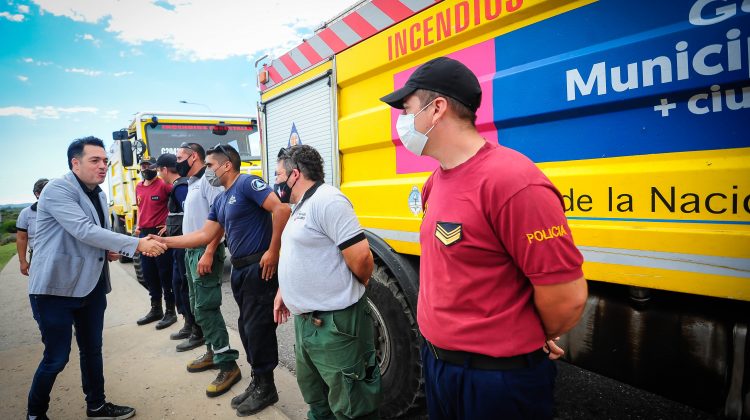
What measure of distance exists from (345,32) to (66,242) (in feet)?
7.96

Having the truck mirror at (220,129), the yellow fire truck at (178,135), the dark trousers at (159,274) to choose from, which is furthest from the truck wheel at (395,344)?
the truck mirror at (220,129)

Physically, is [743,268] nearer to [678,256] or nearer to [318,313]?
[678,256]

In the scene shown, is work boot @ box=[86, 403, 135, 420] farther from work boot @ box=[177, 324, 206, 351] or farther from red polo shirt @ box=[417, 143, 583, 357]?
red polo shirt @ box=[417, 143, 583, 357]

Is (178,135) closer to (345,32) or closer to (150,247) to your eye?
(150,247)

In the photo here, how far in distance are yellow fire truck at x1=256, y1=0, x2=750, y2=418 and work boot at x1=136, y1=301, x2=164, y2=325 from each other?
429 centimetres

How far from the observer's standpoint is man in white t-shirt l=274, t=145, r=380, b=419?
203 cm

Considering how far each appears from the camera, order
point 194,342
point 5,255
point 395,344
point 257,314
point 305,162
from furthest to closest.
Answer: point 5,255
point 194,342
point 257,314
point 395,344
point 305,162

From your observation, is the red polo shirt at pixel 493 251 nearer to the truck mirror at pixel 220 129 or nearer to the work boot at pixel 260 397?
the work boot at pixel 260 397

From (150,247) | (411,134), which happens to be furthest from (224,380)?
(411,134)

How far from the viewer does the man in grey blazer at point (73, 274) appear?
261 cm

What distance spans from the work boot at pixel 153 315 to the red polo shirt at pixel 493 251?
4841 mm

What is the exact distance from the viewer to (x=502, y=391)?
1.18 metres

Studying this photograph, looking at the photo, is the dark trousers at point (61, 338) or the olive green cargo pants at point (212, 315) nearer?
the dark trousers at point (61, 338)

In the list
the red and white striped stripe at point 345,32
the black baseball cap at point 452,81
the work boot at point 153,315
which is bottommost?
the work boot at point 153,315
